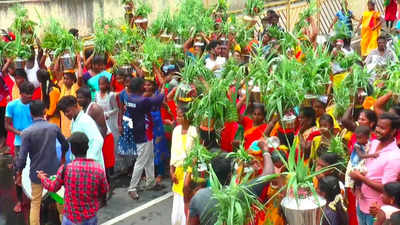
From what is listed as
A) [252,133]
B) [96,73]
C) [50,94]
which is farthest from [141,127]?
[252,133]

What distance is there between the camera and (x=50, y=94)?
8.00m

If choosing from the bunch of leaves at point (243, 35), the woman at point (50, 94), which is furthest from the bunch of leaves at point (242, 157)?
the bunch of leaves at point (243, 35)

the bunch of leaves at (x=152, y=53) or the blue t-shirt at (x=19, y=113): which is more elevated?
the bunch of leaves at (x=152, y=53)

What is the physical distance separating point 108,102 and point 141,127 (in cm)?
70

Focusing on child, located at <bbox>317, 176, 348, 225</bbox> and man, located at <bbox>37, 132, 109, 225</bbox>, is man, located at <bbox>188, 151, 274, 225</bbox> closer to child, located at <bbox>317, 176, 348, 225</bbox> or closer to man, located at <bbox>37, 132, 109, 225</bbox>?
child, located at <bbox>317, 176, 348, 225</bbox>

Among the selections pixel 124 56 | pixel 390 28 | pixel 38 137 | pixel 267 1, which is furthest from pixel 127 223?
pixel 267 1

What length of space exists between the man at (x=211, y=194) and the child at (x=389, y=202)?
2.80 feet

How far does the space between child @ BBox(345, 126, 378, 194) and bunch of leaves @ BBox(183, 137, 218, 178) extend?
3.93 ft

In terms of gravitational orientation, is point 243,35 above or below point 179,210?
above

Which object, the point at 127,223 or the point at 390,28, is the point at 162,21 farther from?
the point at 390,28

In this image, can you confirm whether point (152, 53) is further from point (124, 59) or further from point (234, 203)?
point (234, 203)

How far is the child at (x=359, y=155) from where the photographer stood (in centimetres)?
532

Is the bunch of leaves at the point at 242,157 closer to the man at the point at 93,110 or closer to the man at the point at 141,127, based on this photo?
the man at the point at 93,110

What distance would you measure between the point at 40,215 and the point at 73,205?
180cm
